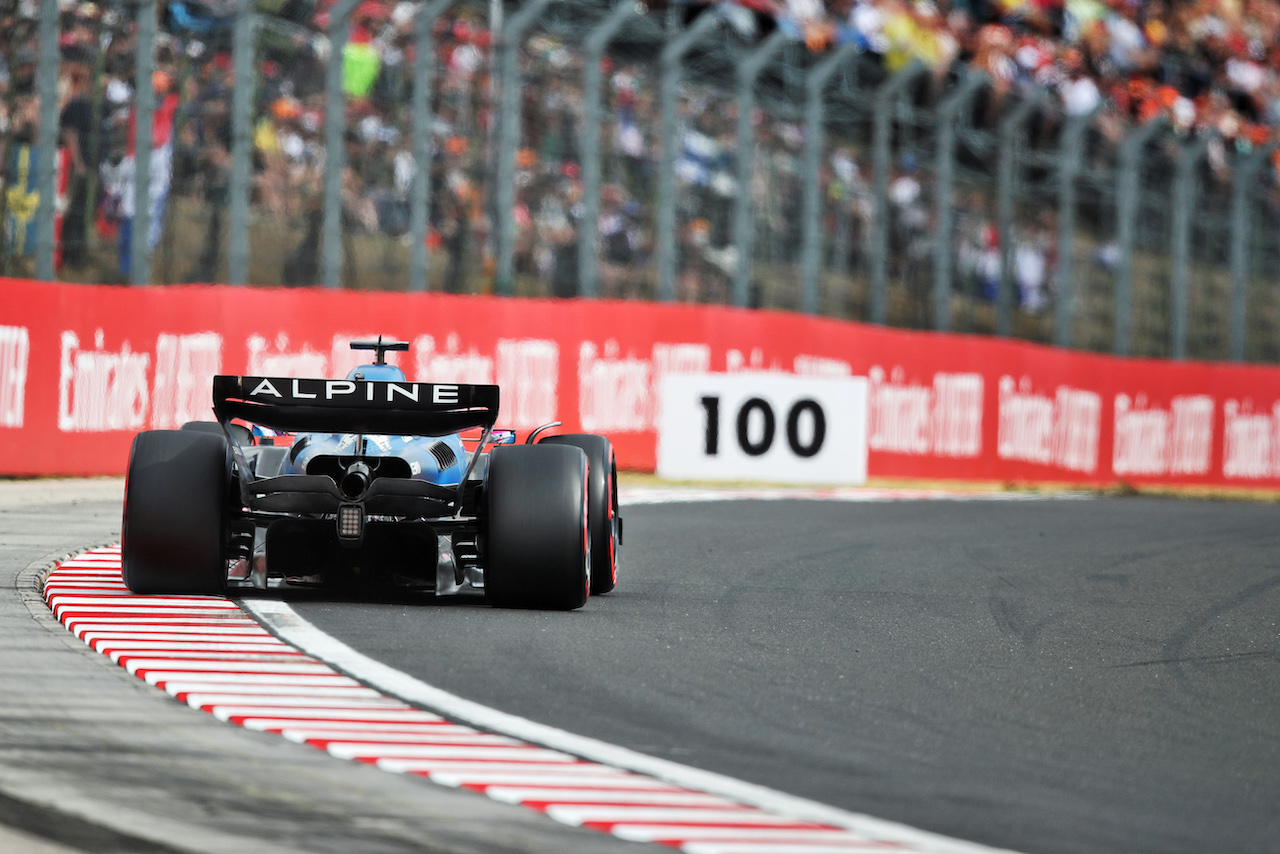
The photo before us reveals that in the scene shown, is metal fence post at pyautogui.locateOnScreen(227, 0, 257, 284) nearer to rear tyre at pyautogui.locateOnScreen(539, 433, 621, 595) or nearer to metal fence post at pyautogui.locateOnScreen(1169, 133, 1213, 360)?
rear tyre at pyautogui.locateOnScreen(539, 433, 621, 595)

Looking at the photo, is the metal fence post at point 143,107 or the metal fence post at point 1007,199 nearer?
the metal fence post at point 143,107

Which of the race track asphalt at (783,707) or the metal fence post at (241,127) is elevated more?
the metal fence post at (241,127)

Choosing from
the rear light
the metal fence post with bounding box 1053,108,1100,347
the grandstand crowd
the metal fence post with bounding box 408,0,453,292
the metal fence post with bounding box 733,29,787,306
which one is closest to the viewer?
the rear light

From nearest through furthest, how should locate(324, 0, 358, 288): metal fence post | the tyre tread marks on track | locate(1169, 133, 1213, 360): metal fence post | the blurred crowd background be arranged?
the tyre tread marks on track → the blurred crowd background → locate(324, 0, 358, 288): metal fence post → locate(1169, 133, 1213, 360): metal fence post

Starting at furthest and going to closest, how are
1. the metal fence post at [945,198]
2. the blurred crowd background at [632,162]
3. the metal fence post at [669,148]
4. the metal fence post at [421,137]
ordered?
the metal fence post at [945,198]
the metal fence post at [669,148]
the metal fence post at [421,137]
the blurred crowd background at [632,162]

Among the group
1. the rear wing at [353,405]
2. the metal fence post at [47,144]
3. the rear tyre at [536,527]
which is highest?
the metal fence post at [47,144]

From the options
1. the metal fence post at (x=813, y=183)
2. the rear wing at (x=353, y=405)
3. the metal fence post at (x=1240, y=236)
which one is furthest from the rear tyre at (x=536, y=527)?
the metal fence post at (x=1240, y=236)

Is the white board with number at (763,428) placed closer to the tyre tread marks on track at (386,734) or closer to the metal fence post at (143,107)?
the metal fence post at (143,107)

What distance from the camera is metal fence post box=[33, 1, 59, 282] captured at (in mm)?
13969

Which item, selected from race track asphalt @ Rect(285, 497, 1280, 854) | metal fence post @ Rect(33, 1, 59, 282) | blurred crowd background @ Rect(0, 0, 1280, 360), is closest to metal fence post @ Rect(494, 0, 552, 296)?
blurred crowd background @ Rect(0, 0, 1280, 360)

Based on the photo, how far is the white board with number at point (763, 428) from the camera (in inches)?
676

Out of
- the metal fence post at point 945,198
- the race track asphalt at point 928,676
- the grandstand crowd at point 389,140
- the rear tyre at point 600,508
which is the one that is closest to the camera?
the race track asphalt at point 928,676

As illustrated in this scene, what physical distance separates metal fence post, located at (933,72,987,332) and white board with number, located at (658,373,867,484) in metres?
2.57

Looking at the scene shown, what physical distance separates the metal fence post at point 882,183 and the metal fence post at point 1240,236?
5.91 metres
